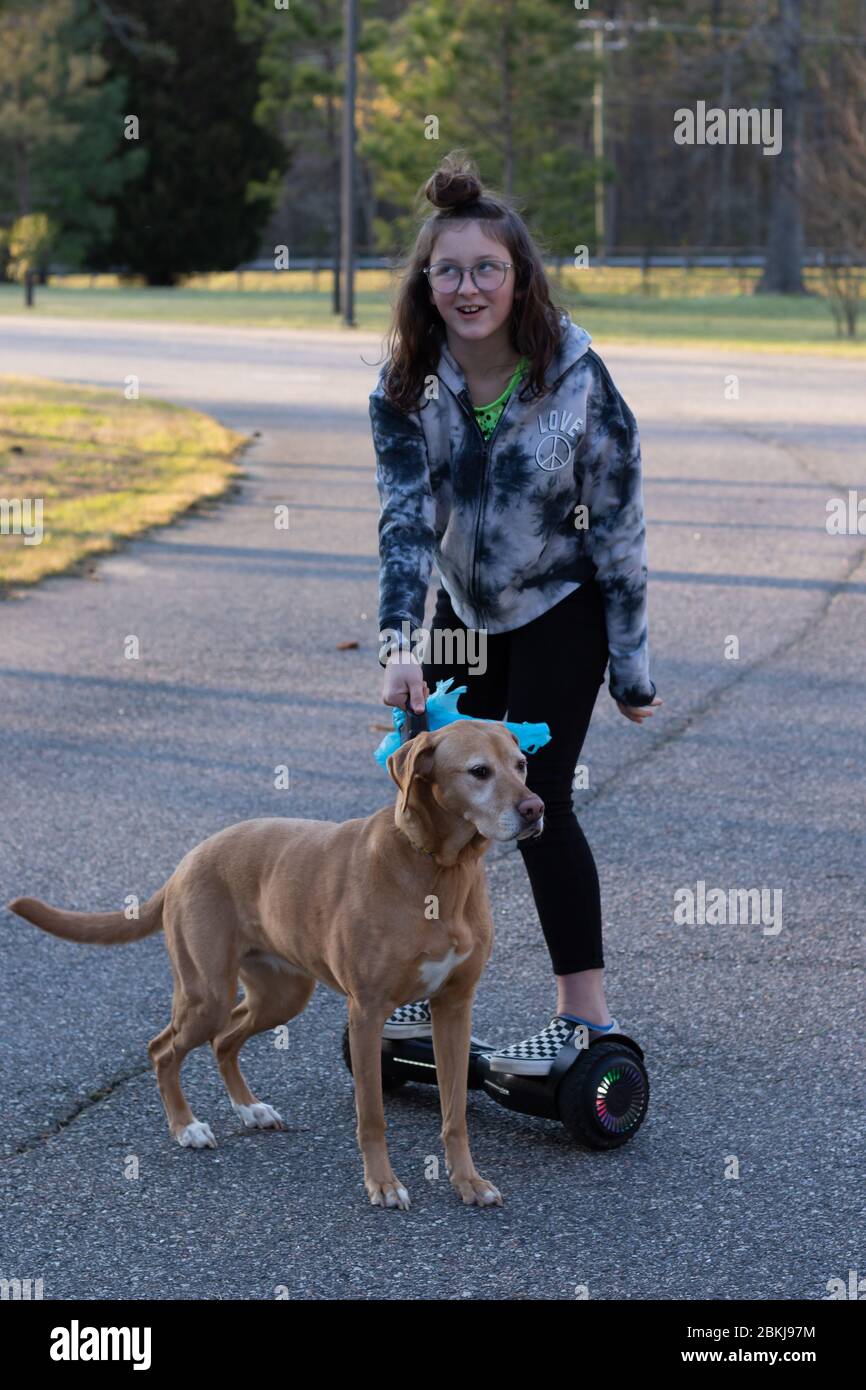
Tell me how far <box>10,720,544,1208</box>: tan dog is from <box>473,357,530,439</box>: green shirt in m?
0.73

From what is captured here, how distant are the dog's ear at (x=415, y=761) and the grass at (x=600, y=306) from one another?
2379 cm

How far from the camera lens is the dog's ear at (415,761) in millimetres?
3625

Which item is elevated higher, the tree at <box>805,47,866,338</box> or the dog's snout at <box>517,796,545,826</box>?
the tree at <box>805,47,866,338</box>

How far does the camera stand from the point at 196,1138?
4035mm

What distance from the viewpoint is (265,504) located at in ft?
46.7

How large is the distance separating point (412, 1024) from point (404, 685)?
983mm

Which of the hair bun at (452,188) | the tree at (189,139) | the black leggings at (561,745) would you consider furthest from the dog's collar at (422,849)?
the tree at (189,139)

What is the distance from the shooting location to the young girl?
3961 millimetres

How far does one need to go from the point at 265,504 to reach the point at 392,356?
33.7 feet

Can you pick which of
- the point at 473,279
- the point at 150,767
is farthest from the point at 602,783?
the point at 473,279

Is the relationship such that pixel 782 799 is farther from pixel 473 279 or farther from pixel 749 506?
pixel 749 506

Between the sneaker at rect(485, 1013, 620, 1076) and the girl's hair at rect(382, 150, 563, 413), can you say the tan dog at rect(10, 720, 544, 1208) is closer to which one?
the sneaker at rect(485, 1013, 620, 1076)

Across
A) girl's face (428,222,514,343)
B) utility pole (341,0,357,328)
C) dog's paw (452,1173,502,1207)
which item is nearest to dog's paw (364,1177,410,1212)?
dog's paw (452,1173,502,1207)

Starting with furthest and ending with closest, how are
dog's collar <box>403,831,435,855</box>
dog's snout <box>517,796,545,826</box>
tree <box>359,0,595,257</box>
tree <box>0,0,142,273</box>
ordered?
tree <box>0,0,142,273</box> < tree <box>359,0,595,257</box> < dog's collar <box>403,831,435,855</box> < dog's snout <box>517,796,545,826</box>
